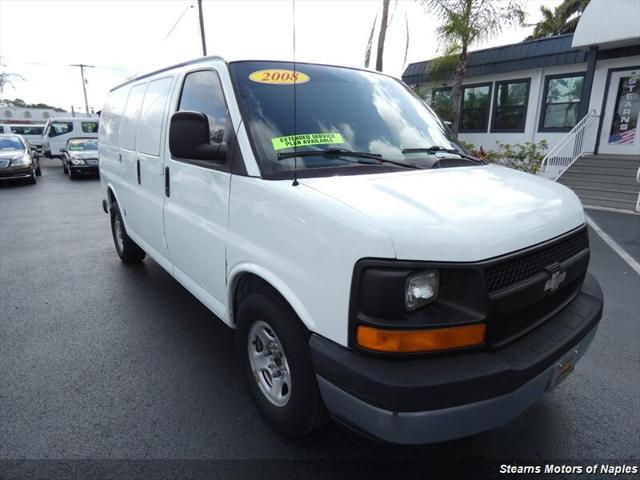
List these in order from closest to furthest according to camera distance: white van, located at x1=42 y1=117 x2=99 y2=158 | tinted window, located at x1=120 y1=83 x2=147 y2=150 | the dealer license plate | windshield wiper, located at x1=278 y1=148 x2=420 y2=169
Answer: the dealer license plate < windshield wiper, located at x1=278 y1=148 x2=420 y2=169 < tinted window, located at x1=120 y1=83 x2=147 y2=150 < white van, located at x1=42 y1=117 x2=99 y2=158

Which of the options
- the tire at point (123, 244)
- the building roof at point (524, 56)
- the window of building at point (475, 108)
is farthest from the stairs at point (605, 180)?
the tire at point (123, 244)

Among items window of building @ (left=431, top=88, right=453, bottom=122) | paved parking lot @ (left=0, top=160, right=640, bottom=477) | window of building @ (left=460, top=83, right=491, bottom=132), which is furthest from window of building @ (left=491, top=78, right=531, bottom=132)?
paved parking lot @ (left=0, top=160, right=640, bottom=477)

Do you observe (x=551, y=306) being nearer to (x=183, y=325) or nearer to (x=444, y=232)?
(x=444, y=232)

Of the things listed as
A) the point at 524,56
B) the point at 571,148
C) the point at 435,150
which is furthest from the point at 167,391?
the point at 524,56

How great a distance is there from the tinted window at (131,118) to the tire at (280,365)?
8.75ft

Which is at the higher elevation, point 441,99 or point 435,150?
point 441,99

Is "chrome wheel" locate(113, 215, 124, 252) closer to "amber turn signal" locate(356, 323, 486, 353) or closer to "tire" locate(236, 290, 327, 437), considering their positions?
"tire" locate(236, 290, 327, 437)

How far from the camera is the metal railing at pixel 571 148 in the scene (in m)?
11.3

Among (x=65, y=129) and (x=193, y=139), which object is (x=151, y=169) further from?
(x=65, y=129)

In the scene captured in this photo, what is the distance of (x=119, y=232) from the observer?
5535 millimetres

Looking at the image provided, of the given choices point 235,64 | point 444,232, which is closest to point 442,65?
point 235,64

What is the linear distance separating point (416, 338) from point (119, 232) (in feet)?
15.9

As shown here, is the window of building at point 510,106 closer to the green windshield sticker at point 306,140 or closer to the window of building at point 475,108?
the window of building at point 475,108

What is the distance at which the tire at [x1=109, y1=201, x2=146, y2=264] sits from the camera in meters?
5.27
